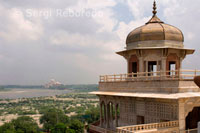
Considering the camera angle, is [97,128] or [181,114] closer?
[181,114]

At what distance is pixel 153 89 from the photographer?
53.6 ft

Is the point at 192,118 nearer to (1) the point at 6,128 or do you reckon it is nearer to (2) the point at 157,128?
(2) the point at 157,128

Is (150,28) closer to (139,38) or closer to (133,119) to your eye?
(139,38)

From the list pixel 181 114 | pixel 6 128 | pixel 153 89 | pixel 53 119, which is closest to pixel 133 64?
pixel 153 89

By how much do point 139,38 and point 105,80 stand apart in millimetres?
4611

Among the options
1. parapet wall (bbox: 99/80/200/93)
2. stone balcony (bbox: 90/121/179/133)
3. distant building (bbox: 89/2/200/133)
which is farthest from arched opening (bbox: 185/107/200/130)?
stone balcony (bbox: 90/121/179/133)

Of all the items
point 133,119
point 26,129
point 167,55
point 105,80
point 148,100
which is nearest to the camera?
point 148,100

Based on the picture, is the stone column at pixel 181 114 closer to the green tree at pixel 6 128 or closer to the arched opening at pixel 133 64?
the arched opening at pixel 133 64

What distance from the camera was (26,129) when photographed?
4962 centimetres

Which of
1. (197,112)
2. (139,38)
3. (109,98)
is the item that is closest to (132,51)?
(139,38)

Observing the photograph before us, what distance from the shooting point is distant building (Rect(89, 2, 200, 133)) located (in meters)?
14.4

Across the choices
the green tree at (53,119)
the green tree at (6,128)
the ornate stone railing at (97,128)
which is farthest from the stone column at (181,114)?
the green tree at (53,119)

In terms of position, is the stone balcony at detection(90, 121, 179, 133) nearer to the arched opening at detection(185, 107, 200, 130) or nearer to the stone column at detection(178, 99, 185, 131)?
the stone column at detection(178, 99, 185, 131)

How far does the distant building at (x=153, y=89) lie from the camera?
14398 millimetres
